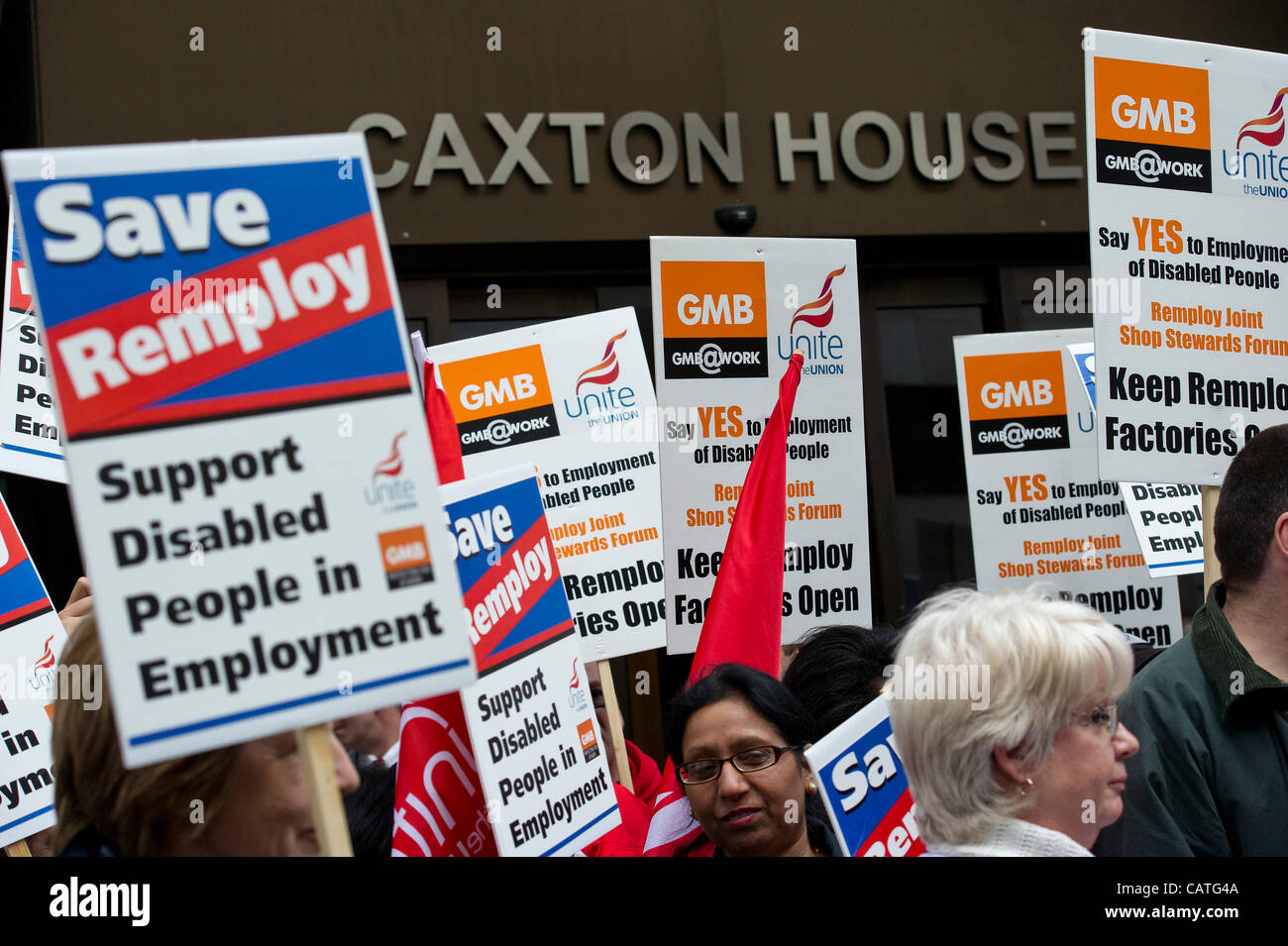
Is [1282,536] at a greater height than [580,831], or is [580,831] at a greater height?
[1282,536]

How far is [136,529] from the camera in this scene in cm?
198

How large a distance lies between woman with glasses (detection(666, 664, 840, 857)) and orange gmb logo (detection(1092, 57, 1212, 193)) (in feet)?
5.38

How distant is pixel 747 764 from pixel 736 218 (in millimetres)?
4495

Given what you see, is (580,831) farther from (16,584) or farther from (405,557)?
(16,584)

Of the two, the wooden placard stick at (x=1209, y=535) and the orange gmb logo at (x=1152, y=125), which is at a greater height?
the orange gmb logo at (x=1152, y=125)

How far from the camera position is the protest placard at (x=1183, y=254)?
377cm

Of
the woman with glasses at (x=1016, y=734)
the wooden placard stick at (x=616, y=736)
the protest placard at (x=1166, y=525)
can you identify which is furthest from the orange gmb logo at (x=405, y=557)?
the protest placard at (x=1166, y=525)

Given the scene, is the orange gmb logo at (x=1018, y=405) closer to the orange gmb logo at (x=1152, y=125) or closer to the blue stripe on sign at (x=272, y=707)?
the orange gmb logo at (x=1152, y=125)

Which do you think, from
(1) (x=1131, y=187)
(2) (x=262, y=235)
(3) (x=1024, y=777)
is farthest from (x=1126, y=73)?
(2) (x=262, y=235)

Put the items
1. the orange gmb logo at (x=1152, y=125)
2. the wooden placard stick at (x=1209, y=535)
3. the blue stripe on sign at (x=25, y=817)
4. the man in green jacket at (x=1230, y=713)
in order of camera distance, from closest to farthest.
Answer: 1. the man in green jacket at (x=1230, y=713)
2. the wooden placard stick at (x=1209, y=535)
3. the orange gmb logo at (x=1152, y=125)
4. the blue stripe on sign at (x=25, y=817)

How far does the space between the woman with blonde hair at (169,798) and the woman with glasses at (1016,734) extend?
3.29 ft

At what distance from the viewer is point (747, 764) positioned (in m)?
3.51

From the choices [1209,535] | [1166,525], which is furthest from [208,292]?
[1166,525]
